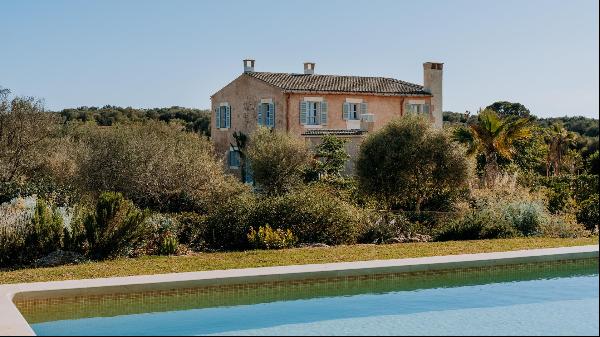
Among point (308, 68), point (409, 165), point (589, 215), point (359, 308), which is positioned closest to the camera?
point (359, 308)

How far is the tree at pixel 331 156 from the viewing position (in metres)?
29.5

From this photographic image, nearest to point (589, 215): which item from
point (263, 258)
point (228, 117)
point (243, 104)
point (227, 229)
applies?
point (227, 229)

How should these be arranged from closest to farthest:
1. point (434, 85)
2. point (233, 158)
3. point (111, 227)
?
point (111, 227) → point (233, 158) → point (434, 85)

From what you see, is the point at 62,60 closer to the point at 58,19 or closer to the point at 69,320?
the point at 58,19

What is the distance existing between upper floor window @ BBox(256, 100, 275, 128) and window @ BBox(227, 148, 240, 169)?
7.86ft

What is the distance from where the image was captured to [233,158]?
37.6 m

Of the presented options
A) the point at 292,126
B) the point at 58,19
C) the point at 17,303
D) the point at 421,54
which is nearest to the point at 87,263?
the point at 17,303

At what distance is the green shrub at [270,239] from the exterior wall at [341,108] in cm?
1784

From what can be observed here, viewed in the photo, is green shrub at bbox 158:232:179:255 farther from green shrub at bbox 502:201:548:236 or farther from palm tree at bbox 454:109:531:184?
palm tree at bbox 454:109:531:184

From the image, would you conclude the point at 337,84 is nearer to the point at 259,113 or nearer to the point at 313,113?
the point at 313,113

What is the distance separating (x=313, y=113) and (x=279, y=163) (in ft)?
25.1

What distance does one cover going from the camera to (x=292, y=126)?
3425 cm

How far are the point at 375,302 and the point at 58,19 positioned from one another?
16517 mm

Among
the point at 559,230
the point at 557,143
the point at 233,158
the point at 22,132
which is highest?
the point at 22,132
